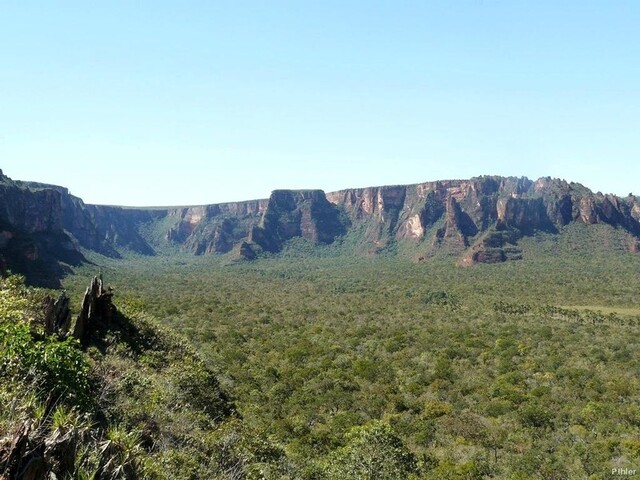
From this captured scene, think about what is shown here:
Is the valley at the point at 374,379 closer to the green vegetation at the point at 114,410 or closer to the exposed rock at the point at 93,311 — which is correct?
the green vegetation at the point at 114,410

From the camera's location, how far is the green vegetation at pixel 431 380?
2552 cm

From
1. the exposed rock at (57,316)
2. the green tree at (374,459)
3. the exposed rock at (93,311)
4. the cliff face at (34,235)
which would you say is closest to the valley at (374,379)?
the green tree at (374,459)

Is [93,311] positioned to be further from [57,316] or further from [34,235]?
[34,235]

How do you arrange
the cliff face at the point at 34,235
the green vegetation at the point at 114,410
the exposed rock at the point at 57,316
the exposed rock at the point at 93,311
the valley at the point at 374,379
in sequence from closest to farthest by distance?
the green vegetation at the point at 114,410 < the exposed rock at the point at 57,316 < the valley at the point at 374,379 < the exposed rock at the point at 93,311 < the cliff face at the point at 34,235

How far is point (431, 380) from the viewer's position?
134 feet

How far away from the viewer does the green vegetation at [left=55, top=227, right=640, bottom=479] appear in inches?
1005

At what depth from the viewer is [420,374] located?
1665 inches

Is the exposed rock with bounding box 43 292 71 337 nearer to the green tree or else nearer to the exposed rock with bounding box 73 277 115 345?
the exposed rock with bounding box 73 277 115 345

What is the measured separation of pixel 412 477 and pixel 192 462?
36.5 feet

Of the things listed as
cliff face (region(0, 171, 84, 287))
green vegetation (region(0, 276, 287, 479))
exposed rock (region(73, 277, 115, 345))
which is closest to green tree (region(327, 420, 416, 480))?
green vegetation (region(0, 276, 287, 479))

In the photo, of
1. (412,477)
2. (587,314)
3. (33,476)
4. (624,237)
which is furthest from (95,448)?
(624,237)

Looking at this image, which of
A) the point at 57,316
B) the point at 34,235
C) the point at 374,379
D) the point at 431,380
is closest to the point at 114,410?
the point at 57,316

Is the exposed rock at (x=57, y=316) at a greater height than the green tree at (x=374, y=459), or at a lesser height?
greater

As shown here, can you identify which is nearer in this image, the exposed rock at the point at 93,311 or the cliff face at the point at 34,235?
the exposed rock at the point at 93,311
